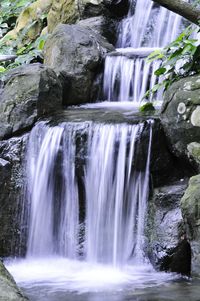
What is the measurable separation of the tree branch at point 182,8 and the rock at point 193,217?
1.77m

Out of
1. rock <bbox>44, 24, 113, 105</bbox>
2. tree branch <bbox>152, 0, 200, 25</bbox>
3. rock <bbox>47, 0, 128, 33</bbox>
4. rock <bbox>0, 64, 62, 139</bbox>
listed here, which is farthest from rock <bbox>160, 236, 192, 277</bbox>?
rock <bbox>47, 0, 128, 33</bbox>

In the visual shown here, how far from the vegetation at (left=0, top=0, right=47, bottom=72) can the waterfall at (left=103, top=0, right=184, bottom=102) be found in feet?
5.77

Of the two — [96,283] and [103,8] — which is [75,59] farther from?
[96,283]

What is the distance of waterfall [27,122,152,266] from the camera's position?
246 inches

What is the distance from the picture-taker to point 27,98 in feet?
24.7

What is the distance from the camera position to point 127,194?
6262 millimetres

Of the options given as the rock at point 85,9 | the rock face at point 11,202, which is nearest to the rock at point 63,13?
the rock at point 85,9

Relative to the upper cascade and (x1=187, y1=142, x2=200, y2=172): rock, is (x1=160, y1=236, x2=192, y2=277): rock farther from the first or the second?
the upper cascade

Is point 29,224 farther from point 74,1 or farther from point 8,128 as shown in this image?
point 74,1

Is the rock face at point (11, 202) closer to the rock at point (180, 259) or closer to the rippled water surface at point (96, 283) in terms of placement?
the rippled water surface at point (96, 283)

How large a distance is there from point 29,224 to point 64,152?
100cm

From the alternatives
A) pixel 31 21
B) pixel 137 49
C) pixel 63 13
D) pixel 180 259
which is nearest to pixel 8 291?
pixel 180 259

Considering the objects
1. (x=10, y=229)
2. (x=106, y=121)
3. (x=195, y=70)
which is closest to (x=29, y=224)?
(x=10, y=229)

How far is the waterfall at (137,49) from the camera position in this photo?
8.67m
